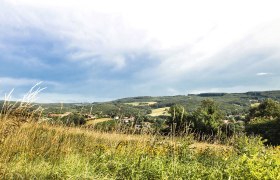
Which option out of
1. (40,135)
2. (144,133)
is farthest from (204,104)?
(40,135)

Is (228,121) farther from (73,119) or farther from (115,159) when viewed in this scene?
(115,159)

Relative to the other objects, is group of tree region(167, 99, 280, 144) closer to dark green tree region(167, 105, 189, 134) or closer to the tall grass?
dark green tree region(167, 105, 189, 134)

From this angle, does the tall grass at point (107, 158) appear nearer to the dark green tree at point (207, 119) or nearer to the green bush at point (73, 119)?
the green bush at point (73, 119)

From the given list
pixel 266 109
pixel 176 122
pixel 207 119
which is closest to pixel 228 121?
pixel 176 122

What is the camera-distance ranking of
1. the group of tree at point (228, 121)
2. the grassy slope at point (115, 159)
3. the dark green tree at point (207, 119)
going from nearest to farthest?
1. the grassy slope at point (115, 159)
2. the group of tree at point (228, 121)
3. the dark green tree at point (207, 119)

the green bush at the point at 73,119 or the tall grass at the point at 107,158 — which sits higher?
the green bush at the point at 73,119

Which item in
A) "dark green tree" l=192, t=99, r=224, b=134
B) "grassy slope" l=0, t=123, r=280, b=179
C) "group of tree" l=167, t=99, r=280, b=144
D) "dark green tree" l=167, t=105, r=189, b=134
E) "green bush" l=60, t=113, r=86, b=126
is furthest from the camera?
"dark green tree" l=192, t=99, r=224, b=134

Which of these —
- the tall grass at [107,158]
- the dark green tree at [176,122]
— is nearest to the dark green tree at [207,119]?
the dark green tree at [176,122]

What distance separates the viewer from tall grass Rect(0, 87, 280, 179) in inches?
188

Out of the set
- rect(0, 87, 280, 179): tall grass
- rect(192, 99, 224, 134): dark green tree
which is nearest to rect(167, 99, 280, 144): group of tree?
rect(192, 99, 224, 134): dark green tree

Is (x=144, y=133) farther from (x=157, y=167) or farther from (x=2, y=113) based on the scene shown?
(x=2, y=113)

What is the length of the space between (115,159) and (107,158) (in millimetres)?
194

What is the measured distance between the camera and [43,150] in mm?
6453

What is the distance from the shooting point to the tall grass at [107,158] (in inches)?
188
